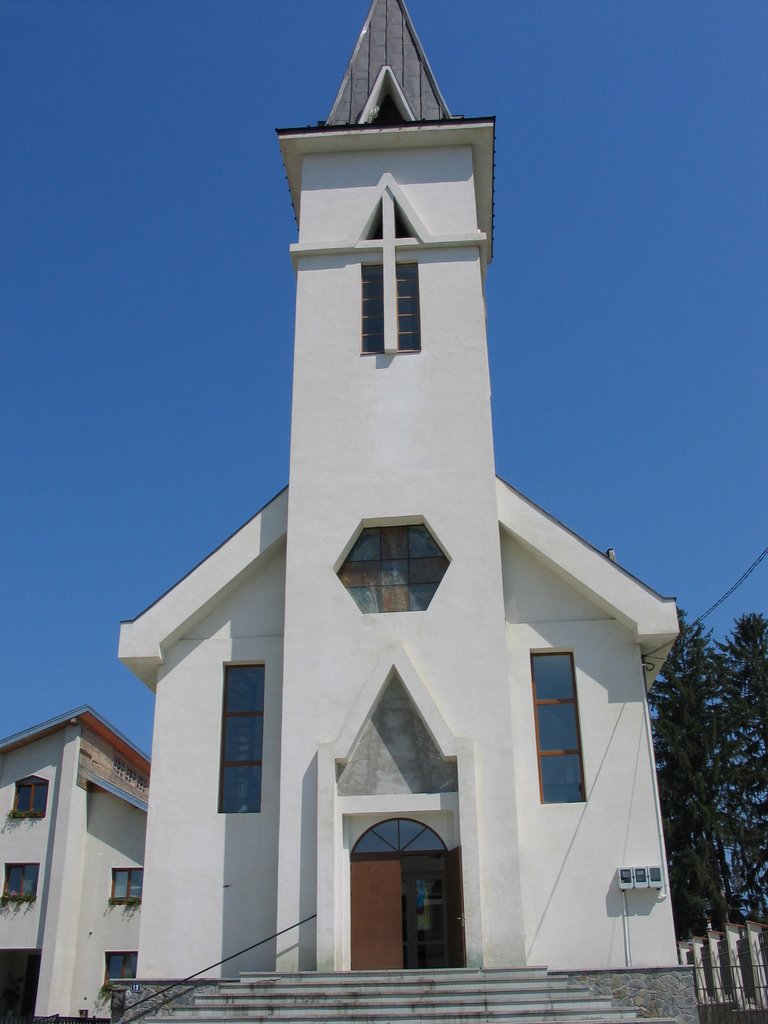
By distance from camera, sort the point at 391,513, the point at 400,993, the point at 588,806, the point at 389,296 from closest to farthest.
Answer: the point at 400,993 < the point at 588,806 < the point at 391,513 < the point at 389,296

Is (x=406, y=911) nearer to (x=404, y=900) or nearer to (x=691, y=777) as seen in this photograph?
(x=404, y=900)

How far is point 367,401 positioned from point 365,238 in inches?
140

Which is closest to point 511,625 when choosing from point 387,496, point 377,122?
point 387,496

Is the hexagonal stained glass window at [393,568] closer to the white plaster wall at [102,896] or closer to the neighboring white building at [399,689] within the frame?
the neighboring white building at [399,689]

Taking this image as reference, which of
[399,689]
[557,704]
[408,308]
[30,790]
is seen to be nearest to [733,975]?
[557,704]

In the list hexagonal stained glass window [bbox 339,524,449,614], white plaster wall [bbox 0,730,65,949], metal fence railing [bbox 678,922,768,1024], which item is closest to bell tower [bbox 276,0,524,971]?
hexagonal stained glass window [bbox 339,524,449,614]

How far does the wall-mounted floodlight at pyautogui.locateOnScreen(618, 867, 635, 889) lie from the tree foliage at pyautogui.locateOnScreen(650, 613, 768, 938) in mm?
22360

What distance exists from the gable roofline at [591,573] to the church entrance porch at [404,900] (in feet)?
14.8

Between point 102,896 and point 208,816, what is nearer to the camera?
point 208,816

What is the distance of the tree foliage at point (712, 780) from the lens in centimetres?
3525

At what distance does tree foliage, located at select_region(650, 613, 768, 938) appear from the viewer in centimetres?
3525

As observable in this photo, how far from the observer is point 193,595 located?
16.9 metres

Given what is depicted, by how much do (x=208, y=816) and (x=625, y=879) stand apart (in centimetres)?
639

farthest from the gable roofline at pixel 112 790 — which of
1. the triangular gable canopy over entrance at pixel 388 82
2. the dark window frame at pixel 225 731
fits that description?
the triangular gable canopy over entrance at pixel 388 82
